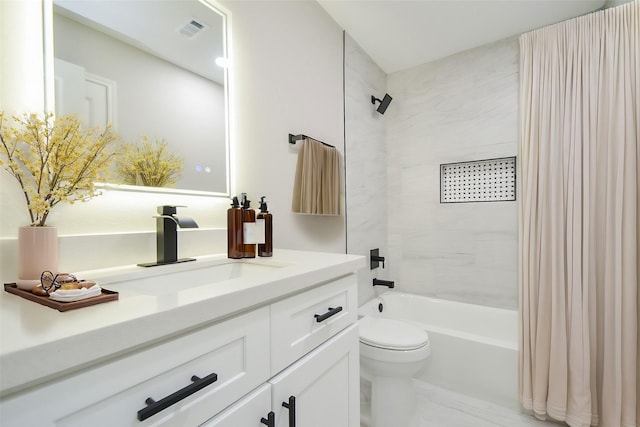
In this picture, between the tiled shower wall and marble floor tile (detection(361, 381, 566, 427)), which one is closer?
marble floor tile (detection(361, 381, 566, 427))

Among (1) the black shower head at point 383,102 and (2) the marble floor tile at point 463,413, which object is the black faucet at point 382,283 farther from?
(1) the black shower head at point 383,102

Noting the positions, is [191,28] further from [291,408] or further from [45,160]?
[291,408]

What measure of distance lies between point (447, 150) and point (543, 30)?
956 millimetres

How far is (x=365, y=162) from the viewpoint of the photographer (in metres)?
2.47

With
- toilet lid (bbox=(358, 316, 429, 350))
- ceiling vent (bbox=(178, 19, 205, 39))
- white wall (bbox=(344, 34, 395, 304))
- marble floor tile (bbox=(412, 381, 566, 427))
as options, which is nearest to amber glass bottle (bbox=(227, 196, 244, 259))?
ceiling vent (bbox=(178, 19, 205, 39))

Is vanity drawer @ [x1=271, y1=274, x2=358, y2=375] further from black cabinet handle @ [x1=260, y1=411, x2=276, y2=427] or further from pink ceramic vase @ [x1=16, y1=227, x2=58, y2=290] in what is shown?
A: pink ceramic vase @ [x1=16, y1=227, x2=58, y2=290]

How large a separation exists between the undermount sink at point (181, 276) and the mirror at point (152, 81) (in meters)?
0.31

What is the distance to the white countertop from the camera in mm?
353

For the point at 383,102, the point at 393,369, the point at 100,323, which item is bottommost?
the point at 393,369

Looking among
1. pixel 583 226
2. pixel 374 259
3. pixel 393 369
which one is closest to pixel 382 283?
pixel 374 259

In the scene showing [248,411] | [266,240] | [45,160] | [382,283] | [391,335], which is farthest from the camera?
[382,283]

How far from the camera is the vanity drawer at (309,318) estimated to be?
2.36 ft

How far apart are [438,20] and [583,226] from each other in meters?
1.59

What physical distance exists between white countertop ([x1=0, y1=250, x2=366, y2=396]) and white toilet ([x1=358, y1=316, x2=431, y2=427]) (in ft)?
3.26
